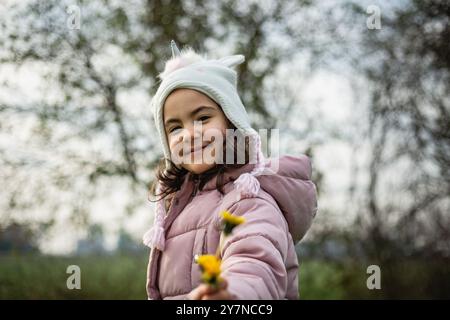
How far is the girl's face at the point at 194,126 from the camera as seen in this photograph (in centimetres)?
187

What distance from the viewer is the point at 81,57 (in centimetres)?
515

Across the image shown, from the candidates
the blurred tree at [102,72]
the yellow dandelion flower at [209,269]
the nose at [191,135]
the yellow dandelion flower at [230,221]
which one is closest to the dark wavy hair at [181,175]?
the nose at [191,135]

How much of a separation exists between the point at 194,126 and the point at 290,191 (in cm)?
37

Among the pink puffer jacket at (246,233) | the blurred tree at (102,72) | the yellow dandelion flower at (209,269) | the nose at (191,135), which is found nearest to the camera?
the yellow dandelion flower at (209,269)

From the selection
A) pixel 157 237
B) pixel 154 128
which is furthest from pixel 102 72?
pixel 157 237

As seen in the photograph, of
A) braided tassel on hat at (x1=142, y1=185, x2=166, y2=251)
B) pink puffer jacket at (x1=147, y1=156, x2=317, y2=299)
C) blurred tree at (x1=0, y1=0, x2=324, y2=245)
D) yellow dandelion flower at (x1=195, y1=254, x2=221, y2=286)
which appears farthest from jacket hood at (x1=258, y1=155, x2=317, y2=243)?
blurred tree at (x1=0, y1=0, x2=324, y2=245)

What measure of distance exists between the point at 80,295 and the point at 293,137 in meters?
2.62

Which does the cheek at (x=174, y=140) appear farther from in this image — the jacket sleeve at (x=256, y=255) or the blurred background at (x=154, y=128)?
the blurred background at (x=154, y=128)

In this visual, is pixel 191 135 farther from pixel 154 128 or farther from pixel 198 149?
pixel 154 128

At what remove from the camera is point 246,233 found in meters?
1.53

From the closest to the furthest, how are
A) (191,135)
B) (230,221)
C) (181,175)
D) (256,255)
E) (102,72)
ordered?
(230,221), (256,255), (191,135), (181,175), (102,72)
